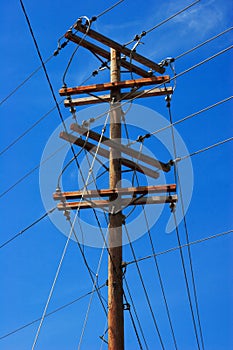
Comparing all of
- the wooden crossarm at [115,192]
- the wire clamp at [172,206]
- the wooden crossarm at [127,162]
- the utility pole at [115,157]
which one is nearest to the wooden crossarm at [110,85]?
the utility pole at [115,157]

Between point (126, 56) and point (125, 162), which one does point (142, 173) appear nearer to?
point (125, 162)

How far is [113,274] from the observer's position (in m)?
11.1

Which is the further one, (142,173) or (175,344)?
(175,344)

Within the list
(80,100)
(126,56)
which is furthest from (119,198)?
(126,56)

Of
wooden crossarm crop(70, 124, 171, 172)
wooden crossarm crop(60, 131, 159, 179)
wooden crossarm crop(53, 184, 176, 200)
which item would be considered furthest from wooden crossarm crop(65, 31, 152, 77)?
wooden crossarm crop(53, 184, 176, 200)

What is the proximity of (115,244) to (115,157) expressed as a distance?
160 centimetres

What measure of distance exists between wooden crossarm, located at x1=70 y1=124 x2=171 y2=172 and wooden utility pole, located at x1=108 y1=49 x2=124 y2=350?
10 centimetres

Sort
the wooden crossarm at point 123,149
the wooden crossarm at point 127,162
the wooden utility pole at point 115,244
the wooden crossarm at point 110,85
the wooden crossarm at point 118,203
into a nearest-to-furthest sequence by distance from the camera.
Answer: the wooden utility pole at point 115,244 < the wooden crossarm at point 118,203 < the wooden crossarm at point 123,149 < the wooden crossarm at point 127,162 < the wooden crossarm at point 110,85

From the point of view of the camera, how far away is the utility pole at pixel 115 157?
11.1m

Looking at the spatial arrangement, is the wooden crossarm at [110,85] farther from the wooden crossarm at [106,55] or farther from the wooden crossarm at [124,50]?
the wooden crossarm at [124,50]

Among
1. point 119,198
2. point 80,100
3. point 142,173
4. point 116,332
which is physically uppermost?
point 80,100

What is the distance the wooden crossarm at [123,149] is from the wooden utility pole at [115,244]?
99 mm

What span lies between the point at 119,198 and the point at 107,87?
6.81ft

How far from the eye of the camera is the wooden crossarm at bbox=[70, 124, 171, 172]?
11.8 metres
